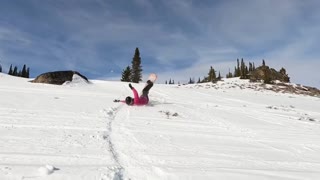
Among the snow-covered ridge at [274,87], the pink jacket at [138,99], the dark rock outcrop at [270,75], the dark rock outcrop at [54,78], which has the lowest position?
the pink jacket at [138,99]

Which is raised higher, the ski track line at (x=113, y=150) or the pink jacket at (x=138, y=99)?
the pink jacket at (x=138, y=99)

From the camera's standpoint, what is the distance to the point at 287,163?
512 cm

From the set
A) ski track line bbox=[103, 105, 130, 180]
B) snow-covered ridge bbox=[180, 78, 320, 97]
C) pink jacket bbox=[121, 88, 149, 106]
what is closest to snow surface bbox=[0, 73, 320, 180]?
ski track line bbox=[103, 105, 130, 180]

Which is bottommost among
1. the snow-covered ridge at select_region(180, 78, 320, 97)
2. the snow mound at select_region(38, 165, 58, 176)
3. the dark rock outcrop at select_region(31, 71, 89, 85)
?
the snow mound at select_region(38, 165, 58, 176)

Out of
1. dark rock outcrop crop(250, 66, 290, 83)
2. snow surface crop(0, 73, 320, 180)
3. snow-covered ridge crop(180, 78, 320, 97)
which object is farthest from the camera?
dark rock outcrop crop(250, 66, 290, 83)

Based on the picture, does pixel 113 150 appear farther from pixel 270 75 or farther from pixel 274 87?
pixel 270 75

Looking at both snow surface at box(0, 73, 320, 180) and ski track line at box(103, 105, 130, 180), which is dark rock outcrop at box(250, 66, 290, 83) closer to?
snow surface at box(0, 73, 320, 180)

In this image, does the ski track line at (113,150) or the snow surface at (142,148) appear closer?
the ski track line at (113,150)

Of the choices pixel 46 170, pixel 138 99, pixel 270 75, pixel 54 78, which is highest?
pixel 270 75

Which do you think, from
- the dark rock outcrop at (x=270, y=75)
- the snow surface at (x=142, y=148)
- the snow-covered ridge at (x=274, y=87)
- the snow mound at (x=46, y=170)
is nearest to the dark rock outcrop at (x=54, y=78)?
the snow surface at (x=142, y=148)

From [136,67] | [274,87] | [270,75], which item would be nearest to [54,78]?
[274,87]

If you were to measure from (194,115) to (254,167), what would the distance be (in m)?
5.55

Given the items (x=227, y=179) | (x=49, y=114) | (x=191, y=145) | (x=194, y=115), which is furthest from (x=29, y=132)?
(x=194, y=115)

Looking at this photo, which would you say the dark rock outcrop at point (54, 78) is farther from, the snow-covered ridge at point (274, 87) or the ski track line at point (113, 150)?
the snow-covered ridge at point (274, 87)
